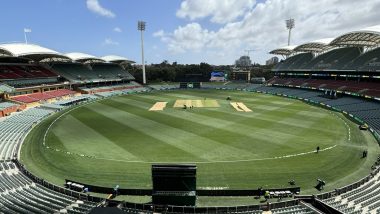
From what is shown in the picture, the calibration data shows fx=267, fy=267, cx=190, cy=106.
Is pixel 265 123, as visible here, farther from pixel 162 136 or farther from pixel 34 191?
pixel 34 191

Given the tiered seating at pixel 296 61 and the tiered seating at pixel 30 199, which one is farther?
the tiered seating at pixel 296 61

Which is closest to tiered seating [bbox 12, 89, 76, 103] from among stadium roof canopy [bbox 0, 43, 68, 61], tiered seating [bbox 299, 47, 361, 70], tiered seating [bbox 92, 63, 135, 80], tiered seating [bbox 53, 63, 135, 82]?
tiered seating [bbox 53, 63, 135, 82]

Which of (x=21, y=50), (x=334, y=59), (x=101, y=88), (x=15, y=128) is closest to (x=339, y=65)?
(x=334, y=59)

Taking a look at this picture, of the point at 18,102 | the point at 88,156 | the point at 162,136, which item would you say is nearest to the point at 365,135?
the point at 162,136

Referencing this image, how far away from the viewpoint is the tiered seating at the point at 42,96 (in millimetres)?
63875

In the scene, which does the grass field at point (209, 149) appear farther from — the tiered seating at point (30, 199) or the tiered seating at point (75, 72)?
the tiered seating at point (75, 72)

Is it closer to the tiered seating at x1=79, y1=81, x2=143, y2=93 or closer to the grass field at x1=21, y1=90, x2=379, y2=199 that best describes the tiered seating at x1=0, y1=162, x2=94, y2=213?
the grass field at x1=21, y1=90, x2=379, y2=199

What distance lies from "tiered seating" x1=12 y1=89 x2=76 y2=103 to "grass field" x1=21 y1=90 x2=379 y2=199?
1687 centimetres

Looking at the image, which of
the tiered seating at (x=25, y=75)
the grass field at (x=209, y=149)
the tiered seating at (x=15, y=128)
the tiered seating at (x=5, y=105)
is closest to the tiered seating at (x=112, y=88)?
the tiered seating at (x=25, y=75)

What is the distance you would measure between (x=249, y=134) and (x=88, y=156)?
22315mm

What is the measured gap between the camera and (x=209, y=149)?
3322 centimetres

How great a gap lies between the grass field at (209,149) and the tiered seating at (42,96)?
1687 centimetres

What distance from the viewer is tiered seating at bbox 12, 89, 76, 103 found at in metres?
63.9

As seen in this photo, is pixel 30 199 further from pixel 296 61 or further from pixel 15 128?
pixel 296 61
